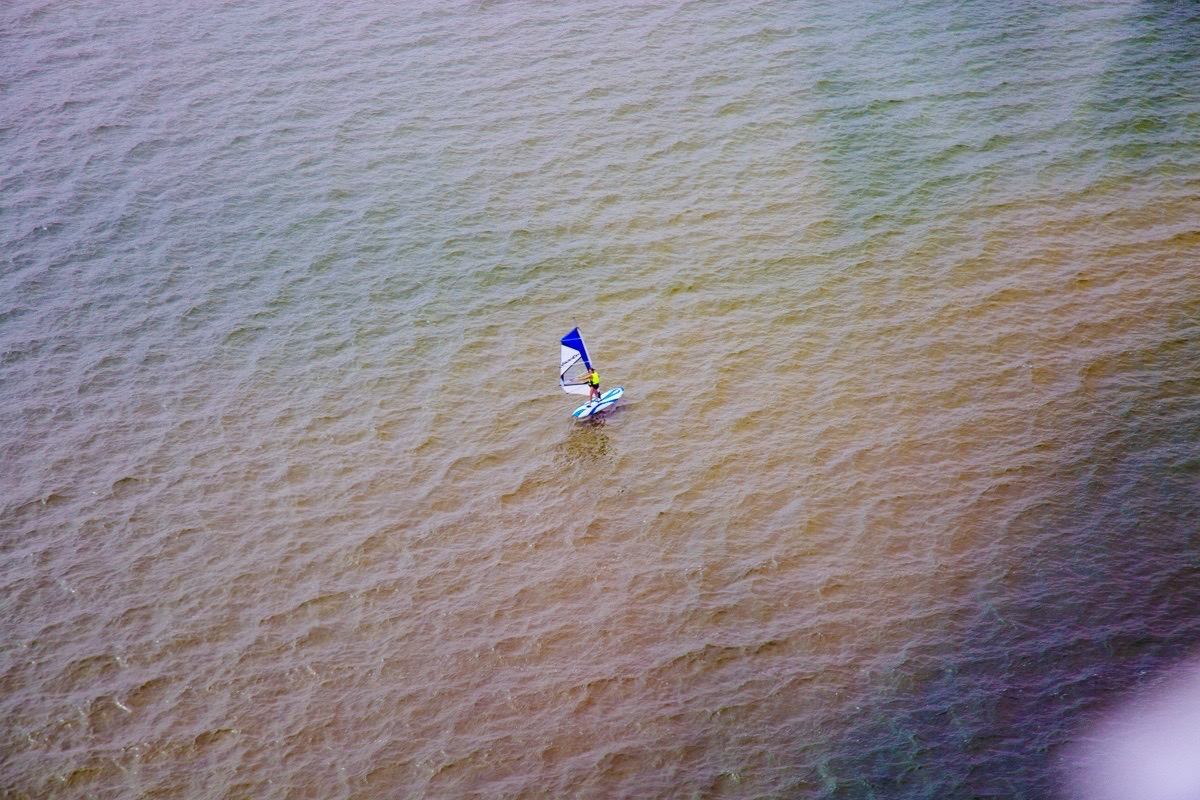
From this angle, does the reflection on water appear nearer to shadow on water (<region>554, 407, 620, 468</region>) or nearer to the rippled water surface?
shadow on water (<region>554, 407, 620, 468</region>)

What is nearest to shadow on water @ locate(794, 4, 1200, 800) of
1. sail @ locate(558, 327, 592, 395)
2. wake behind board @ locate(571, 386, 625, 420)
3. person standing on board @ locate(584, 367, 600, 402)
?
wake behind board @ locate(571, 386, 625, 420)

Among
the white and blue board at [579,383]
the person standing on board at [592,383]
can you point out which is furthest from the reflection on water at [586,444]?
the person standing on board at [592,383]

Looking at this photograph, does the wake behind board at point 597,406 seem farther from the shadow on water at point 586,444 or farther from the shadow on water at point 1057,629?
the shadow on water at point 1057,629

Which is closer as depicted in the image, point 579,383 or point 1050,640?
point 1050,640

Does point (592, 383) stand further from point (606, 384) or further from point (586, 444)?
point (586, 444)

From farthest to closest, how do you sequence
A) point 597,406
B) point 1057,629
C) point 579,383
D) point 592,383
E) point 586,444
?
point 579,383, point 597,406, point 592,383, point 586,444, point 1057,629

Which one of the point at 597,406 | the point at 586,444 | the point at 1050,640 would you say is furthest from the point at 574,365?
the point at 1050,640

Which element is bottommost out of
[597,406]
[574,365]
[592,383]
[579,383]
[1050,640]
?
[1050,640]
